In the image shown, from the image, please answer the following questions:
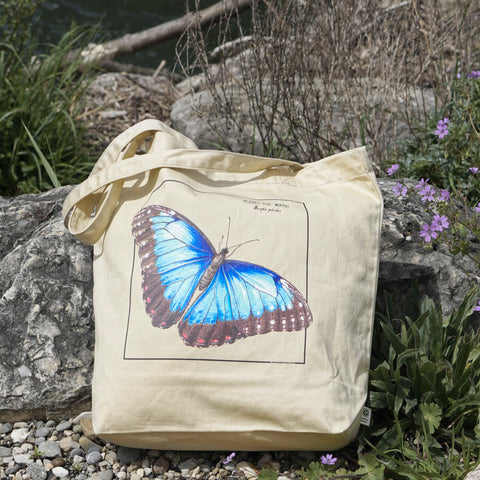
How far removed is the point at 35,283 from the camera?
2.35 m

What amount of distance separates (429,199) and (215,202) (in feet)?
2.67

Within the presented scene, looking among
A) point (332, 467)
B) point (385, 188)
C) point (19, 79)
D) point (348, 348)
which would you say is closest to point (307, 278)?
point (348, 348)

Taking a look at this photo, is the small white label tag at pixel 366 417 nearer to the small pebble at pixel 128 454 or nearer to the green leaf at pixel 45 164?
the small pebble at pixel 128 454

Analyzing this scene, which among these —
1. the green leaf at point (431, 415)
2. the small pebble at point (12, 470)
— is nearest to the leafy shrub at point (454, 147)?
the green leaf at point (431, 415)

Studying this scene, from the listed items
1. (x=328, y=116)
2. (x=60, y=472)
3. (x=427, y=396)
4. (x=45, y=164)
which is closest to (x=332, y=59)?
(x=328, y=116)

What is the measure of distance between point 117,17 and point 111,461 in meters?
5.97

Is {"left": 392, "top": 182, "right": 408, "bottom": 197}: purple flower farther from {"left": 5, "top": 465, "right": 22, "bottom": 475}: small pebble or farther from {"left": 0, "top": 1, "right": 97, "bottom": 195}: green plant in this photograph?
{"left": 0, "top": 1, "right": 97, "bottom": 195}: green plant

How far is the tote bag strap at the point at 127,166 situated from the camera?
213 centimetres

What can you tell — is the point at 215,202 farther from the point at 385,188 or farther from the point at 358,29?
the point at 358,29

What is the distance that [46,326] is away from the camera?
228 cm

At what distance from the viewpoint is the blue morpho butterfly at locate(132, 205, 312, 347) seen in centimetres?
196

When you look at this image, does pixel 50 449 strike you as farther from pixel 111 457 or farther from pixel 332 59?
pixel 332 59

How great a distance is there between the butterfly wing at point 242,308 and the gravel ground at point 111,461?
17.5 inches

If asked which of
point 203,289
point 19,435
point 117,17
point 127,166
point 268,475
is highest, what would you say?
point 127,166
